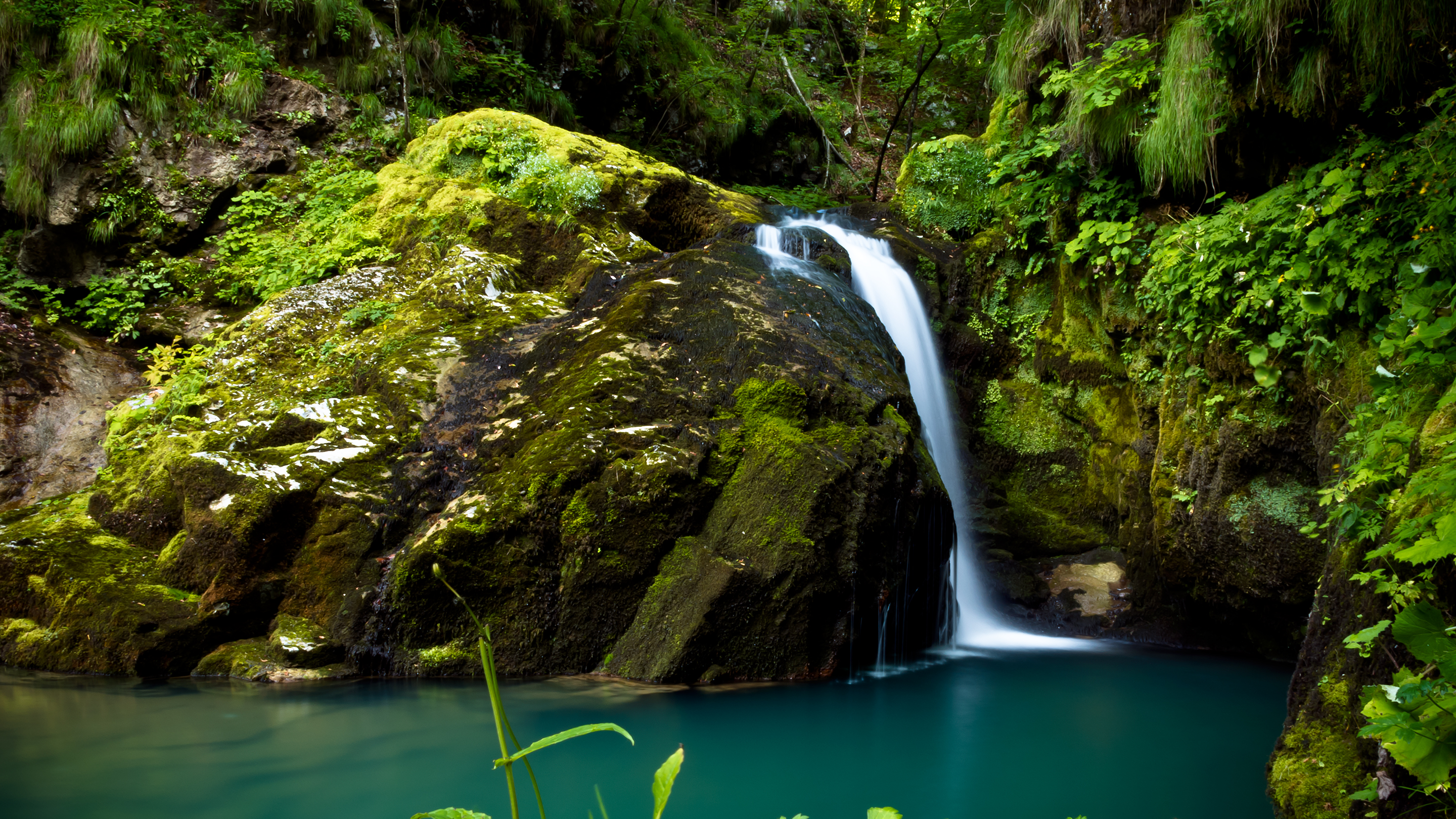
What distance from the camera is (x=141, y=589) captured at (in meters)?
4.57

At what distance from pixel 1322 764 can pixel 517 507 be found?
3897 millimetres

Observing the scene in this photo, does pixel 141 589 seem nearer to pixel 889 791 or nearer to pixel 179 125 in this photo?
pixel 889 791

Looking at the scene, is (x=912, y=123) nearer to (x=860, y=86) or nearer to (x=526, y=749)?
(x=860, y=86)

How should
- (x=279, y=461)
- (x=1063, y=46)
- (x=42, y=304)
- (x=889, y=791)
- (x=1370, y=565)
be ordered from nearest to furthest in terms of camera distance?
1. (x=1370, y=565)
2. (x=889, y=791)
3. (x=279, y=461)
4. (x=1063, y=46)
5. (x=42, y=304)

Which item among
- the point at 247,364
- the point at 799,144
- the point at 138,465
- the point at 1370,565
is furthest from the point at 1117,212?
the point at 799,144

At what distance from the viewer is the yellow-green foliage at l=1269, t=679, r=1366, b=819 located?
2.53 metres

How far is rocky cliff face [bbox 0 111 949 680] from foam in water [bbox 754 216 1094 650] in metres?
0.96

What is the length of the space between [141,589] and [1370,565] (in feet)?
19.9

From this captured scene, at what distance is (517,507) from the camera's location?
4621 mm

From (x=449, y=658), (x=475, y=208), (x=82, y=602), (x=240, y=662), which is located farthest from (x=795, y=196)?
(x=82, y=602)

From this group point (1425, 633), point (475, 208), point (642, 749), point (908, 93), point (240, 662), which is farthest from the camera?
point (908, 93)

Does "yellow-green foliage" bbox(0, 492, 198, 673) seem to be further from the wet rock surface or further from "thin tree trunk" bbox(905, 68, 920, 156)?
"thin tree trunk" bbox(905, 68, 920, 156)

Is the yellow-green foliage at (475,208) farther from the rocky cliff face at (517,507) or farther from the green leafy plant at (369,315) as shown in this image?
the rocky cliff face at (517,507)

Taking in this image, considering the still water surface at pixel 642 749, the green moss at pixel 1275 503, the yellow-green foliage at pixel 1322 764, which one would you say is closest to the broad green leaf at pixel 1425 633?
the yellow-green foliage at pixel 1322 764
